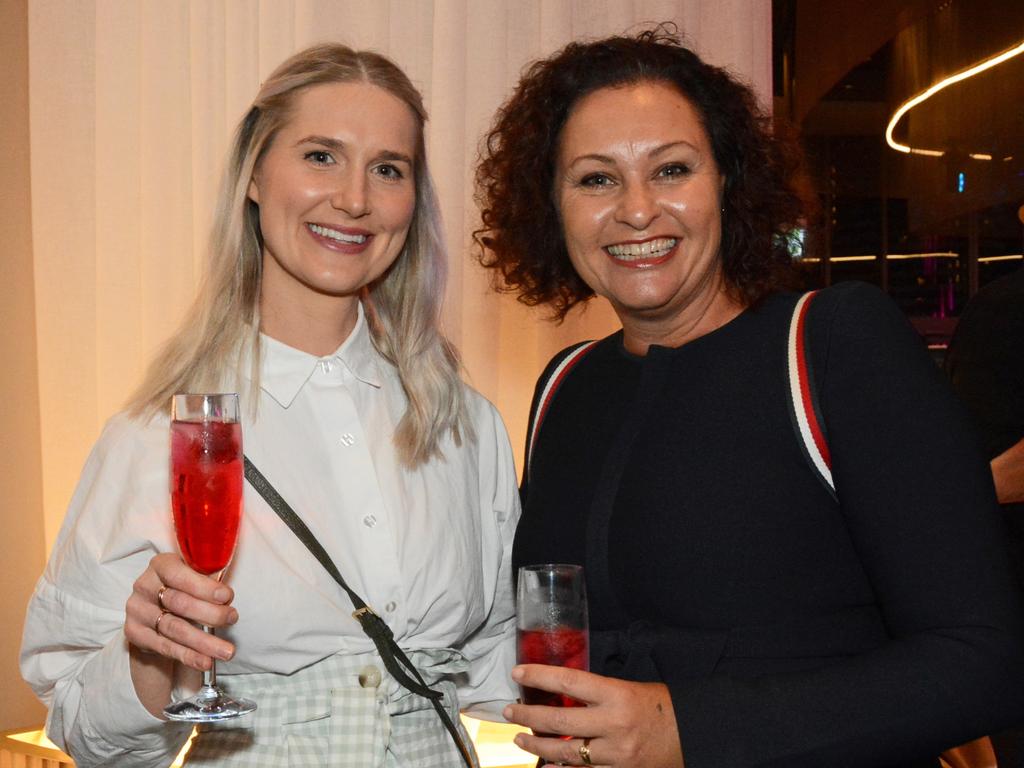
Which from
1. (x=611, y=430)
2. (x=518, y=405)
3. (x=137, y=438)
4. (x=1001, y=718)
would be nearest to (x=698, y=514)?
(x=611, y=430)


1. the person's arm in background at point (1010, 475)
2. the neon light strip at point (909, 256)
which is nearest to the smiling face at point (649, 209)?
the person's arm in background at point (1010, 475)

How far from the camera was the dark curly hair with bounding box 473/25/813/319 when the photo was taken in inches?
76.0

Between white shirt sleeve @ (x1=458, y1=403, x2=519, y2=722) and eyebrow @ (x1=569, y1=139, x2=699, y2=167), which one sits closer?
eyebrow @ (x1=569, y1=139, x2=699, y2=167)

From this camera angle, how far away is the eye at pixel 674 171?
189 cm

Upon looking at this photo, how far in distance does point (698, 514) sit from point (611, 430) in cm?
26

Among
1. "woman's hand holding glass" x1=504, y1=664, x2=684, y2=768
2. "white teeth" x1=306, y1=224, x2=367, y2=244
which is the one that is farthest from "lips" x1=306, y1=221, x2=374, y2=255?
"woman's hand holding glass" x1=504, y1=664, x2=684, y2=768

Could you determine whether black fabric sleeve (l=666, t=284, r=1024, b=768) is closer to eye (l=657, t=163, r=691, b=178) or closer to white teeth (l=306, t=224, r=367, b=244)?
eye (l=657, t=163, r=691, b=178)

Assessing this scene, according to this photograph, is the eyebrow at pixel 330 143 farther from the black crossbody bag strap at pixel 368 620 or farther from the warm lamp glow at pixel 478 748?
the warm lamp glow at pixel 478 748

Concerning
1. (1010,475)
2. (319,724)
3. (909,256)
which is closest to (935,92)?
(909,256)

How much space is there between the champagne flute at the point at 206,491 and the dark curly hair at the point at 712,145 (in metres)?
0.84

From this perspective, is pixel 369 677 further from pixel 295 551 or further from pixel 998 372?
pixel 998 372

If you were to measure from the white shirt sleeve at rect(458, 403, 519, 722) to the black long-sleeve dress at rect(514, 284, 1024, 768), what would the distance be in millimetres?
165

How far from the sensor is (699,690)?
4.72 feet

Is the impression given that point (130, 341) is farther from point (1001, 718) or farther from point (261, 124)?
point (1001, 718)
